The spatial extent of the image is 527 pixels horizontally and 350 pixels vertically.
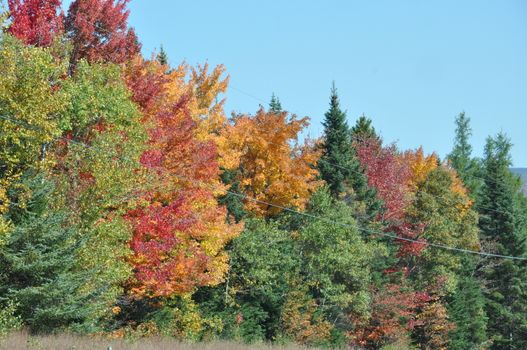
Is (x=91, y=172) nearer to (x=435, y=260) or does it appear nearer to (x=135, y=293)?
(x=135, y=293)

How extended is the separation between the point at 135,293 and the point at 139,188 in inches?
250

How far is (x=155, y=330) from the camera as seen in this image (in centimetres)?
3094

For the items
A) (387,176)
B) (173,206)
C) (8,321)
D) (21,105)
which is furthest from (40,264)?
(387,176)

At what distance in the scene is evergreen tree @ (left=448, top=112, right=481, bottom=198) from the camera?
79.2 metres

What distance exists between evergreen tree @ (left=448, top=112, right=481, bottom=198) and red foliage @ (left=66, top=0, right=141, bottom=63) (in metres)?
53.4

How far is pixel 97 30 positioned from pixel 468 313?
1546 inches

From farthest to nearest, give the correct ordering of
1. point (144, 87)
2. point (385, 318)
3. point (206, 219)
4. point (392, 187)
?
1. point (392, 187)
2. point (385, 318)
3. point (206, 219)
4. point (144, 87)

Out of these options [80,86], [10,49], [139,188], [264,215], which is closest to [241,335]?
[264,215]

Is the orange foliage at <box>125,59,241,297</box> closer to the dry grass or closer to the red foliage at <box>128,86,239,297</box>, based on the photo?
the red foliage at <box>128,86,239,297</box>

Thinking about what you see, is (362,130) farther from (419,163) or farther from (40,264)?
(40,264)

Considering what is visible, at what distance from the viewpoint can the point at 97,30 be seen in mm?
31625

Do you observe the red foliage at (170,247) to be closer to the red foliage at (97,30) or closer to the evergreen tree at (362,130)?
the red foliage at (97,30)

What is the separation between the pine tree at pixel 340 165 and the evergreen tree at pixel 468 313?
12472mm

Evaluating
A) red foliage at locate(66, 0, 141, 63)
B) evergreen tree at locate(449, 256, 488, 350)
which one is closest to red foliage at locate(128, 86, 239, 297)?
red foliage at locate(66, 0, 141, 63)
